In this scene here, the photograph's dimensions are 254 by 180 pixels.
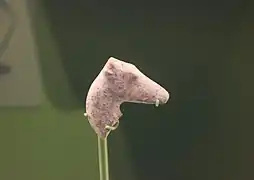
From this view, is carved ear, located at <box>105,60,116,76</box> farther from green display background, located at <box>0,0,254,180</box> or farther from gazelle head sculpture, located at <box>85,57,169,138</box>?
green display background, located at <box>0,0,254,180</box>

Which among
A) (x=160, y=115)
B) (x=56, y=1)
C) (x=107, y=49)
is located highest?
(x=56, y=1)

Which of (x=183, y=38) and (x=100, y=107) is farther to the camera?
(x=183, y=38)

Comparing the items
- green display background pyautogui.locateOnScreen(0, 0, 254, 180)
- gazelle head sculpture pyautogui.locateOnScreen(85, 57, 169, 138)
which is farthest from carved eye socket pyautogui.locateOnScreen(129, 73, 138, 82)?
green display background pyautogui.locateOnScreen(0, 0, 254, 180)

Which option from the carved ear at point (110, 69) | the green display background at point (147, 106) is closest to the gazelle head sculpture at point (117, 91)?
the carved ear at point (110, 69)

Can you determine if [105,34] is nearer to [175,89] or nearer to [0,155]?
[175,89]

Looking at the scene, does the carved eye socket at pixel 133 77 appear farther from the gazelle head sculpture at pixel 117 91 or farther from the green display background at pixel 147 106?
the green display background at pixel 147 106

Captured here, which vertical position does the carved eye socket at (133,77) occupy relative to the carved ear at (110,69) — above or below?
below

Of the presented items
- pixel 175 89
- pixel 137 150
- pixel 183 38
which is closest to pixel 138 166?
pixel 137 150
